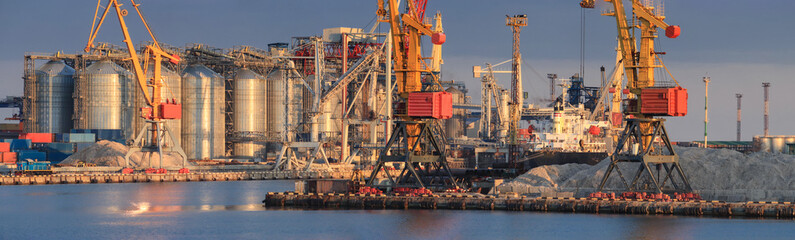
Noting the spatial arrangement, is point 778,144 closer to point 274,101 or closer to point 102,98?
point 274,101

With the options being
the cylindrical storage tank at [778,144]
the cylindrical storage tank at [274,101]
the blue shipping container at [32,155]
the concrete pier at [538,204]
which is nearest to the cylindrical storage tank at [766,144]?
the cylindrical storage tank at [778,144]

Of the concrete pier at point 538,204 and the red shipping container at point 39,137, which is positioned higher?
the red shipping container at point 39,137

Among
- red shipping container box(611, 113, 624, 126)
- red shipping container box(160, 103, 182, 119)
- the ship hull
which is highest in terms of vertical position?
red shipping container box(160, 103, 182, 119)

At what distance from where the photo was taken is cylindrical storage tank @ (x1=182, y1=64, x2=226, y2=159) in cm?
14638

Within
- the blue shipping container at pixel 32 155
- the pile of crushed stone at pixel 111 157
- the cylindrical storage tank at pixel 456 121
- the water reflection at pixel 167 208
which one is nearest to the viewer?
the water reflection at pixel 167 208

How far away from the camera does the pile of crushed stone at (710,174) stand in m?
79.2

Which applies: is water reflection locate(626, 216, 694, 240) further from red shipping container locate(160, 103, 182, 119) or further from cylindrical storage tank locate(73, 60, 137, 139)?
cylindrical storage tank locate(73, 60, 137, 139)

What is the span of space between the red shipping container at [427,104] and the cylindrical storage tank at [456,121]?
100 meters

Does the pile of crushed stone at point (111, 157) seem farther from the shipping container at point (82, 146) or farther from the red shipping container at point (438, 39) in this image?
the red shipping container at point (438, 39)

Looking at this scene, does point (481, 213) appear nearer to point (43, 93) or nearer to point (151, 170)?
point (151, 170)

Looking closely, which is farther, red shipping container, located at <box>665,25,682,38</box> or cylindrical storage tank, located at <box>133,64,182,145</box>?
cylindrical storage tank, located at <box>133,64,182,145</box>

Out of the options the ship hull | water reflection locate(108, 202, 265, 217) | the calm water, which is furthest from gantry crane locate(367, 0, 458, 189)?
the ship hull

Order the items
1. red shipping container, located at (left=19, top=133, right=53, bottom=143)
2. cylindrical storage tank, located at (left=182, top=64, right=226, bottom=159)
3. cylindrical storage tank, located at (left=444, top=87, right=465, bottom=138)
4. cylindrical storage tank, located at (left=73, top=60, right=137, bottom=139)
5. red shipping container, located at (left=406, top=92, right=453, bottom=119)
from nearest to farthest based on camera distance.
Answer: red shipping container, located at (left=406, top=92, right=453, bottom=119)
red shipping container, located at (left=19, top=133, right=53, bottom=143)
cylindrical storage tank, located at (left=73, top=60, right=137, bottom=139)
cylindrical storage tank, located at (left=182, top=64, right=226, bottom=159)
cylindrical storage tank, located at (left=444, top=87, right=465, bottom=138)

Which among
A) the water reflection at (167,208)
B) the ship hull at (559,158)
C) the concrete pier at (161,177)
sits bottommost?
the water reflection at (167,208)
